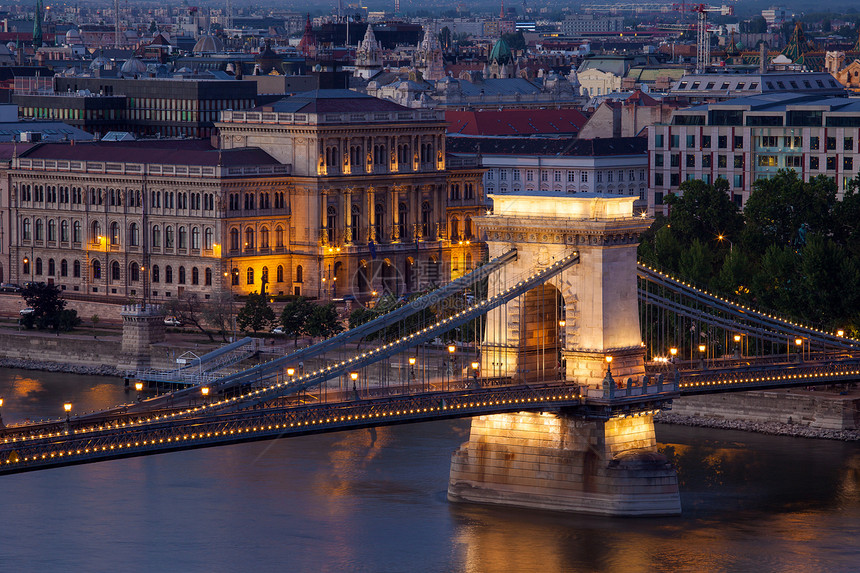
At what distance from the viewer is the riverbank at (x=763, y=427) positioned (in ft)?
322

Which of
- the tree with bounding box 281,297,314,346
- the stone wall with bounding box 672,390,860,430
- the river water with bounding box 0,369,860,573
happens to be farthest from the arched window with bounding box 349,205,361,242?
the river water with bounding box 0,369,860,573

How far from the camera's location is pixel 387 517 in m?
81.4

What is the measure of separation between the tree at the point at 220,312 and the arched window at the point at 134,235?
11.2 metres

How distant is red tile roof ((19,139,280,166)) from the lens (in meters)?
140

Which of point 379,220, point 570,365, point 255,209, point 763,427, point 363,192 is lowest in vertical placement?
point 763,427

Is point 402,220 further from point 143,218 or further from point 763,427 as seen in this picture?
point 763,427

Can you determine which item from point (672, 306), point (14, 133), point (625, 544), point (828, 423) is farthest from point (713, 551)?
point (14, 133)

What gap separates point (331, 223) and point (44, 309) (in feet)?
64.5

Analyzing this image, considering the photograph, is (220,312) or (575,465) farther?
(220,312)

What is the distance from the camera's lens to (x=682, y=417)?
10250 cm

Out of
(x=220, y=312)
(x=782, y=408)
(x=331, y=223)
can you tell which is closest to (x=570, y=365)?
(x=782, y=408)

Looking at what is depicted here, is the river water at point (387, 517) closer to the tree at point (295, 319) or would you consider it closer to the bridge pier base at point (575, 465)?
the bridge pier base at point (575, 465)

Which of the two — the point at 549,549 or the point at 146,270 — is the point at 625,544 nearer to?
the point at 549,549

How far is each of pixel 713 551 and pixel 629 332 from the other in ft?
29.6
